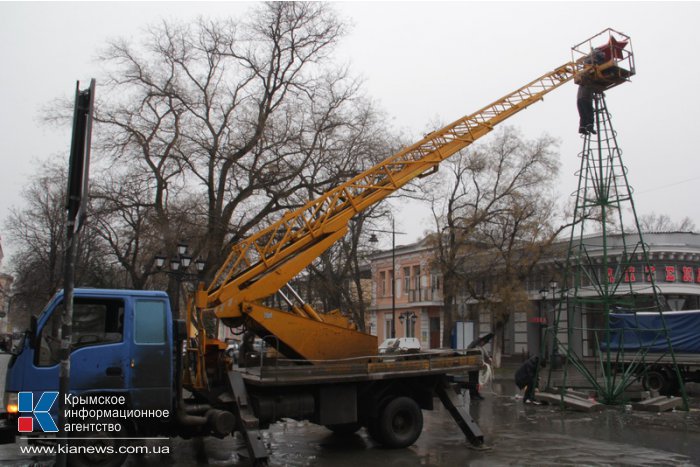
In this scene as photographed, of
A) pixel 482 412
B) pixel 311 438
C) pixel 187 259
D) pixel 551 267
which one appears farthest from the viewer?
pixel 551 267

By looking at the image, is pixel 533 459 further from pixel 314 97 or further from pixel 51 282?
pixel 51 282

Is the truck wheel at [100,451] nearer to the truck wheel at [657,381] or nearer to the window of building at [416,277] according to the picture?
the truck wheel at [657,381]

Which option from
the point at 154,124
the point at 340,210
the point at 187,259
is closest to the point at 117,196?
the point at 154,124

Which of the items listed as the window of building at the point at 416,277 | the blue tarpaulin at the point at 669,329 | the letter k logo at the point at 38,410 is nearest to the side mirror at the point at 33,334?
the letter k logo at the point at 38,410

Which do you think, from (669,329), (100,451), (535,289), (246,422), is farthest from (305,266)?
(535,289)

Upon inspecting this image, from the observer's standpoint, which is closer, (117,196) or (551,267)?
(117,196)

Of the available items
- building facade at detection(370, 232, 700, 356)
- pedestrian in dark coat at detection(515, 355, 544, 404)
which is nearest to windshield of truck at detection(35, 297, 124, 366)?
building facade at detection(370, 232, 700, 356)

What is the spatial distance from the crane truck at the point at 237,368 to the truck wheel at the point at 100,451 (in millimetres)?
20

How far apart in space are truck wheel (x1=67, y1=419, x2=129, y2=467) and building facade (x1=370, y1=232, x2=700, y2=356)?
39.9ft

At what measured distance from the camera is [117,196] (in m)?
25.2

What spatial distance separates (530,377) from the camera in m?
18.8

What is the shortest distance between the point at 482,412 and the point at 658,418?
173 inches

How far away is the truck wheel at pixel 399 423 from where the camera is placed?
11289 millimetres

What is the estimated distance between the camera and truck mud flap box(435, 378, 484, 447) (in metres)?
11.6
